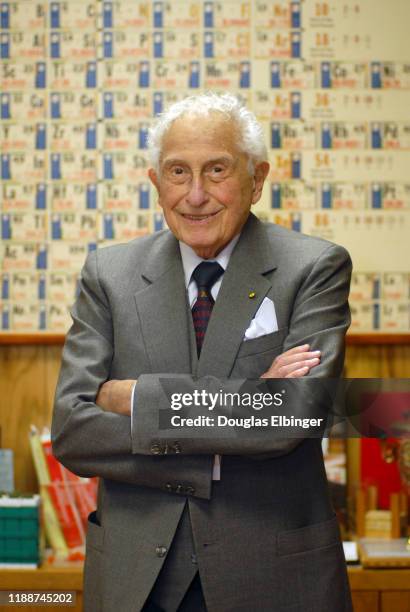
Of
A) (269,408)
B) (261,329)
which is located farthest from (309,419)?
(261,329)

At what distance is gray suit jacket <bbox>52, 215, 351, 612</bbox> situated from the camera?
1684 millimetres

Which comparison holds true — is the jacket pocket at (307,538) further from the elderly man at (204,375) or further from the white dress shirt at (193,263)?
the white dress shirt at (193,263)

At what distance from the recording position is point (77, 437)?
1.75 m

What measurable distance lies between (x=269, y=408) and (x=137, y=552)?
1.43 feet

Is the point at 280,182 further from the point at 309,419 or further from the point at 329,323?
the point at 309,419

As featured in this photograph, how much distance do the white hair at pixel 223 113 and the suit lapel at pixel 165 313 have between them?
0.21 metres

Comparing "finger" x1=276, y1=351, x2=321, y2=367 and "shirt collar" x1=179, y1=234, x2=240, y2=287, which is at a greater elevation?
"shirt collar" x1=179, y1=234, x2=240, y2=287

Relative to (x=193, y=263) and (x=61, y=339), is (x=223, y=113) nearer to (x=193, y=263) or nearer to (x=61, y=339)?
(x=193, y=263)

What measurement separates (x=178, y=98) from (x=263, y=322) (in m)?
1.51

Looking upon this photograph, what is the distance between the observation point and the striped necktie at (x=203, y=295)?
1815mm

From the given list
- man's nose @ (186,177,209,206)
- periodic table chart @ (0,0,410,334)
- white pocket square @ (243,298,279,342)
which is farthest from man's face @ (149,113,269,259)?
periodic table chart @ (0,0,410,334)

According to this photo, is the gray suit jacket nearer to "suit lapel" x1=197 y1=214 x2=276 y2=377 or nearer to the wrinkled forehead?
"suit lapel" x1=197 y1=214 x2=276 y2=377

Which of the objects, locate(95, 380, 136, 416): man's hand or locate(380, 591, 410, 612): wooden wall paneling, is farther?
locate(380, 591, 410, 612): wooden wall paneling

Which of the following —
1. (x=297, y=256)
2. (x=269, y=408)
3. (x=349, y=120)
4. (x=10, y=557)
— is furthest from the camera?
(x=349, y=120)
